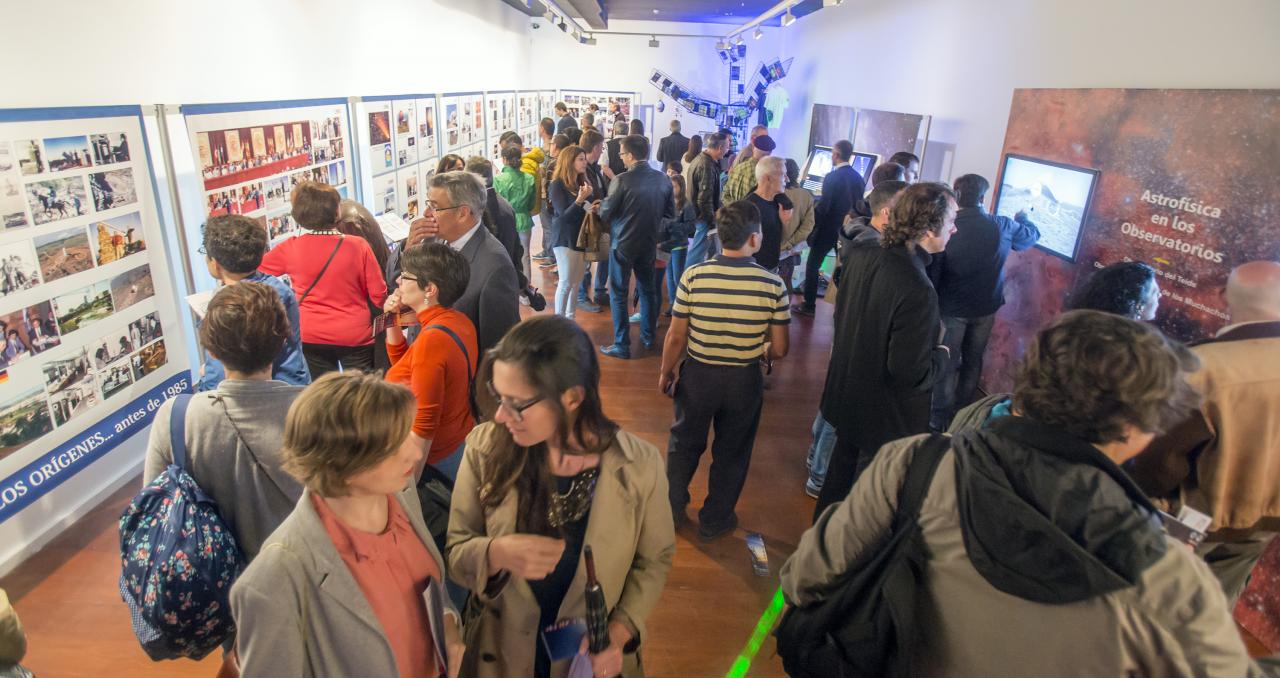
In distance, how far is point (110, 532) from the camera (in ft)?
10.4

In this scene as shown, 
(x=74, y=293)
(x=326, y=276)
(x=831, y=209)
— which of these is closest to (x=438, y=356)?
(x=326, y=276)

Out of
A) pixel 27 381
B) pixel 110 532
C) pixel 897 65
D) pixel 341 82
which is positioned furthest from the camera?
pixel 897 65

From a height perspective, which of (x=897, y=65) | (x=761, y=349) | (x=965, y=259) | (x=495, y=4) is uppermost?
(x=495, y=4)

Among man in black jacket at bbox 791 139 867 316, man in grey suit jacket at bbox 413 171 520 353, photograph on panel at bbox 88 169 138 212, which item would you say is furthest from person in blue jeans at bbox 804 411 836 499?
photograph on panel at bbox 88 169 138 212

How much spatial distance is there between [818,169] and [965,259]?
481 centimetres

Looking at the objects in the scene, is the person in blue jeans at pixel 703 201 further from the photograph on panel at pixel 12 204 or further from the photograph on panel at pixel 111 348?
the photograph on panel at pixel 12 204

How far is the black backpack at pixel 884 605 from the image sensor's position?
1.25 meters

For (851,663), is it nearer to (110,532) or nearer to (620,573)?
(620,573)

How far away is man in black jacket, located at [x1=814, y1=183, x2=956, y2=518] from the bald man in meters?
0.84

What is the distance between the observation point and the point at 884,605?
1.27 m

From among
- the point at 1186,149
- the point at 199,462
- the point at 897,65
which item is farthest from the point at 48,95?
the point at 897,65

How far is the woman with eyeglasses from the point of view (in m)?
1.42

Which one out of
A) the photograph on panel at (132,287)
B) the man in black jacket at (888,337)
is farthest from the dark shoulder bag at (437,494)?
the photograph on panel at (132,287)

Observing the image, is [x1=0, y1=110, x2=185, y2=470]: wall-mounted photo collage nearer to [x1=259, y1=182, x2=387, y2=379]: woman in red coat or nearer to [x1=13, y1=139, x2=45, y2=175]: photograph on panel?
[x1=13, y1=139, x2=45, y2=175]: photograph on panel
